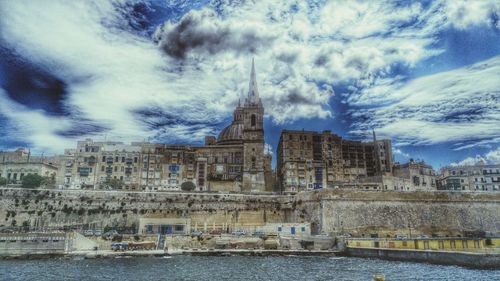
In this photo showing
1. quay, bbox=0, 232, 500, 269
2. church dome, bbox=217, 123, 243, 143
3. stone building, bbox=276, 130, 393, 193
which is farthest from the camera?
church dome, bbox=217, 123, 243, 143

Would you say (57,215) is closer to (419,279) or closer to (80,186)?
(80,186)

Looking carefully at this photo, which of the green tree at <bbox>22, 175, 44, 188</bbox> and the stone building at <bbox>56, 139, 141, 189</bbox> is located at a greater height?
the stone building at <bbox>56, 139, 141, 189</bbox>

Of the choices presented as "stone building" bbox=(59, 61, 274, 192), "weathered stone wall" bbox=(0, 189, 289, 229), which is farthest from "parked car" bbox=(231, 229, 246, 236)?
"stone building" bbox=(59, 61, 274, 192)

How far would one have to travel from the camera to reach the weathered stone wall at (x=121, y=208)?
58062 millimetres

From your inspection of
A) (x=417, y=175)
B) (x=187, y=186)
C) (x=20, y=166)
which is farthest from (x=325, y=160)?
(x=20, y=166)

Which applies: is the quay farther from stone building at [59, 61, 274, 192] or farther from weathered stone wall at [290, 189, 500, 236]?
stone building at [59, 61, 274, 192]

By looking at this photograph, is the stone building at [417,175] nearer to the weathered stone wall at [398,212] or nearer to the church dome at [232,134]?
the weathered stone wall at [398,212]

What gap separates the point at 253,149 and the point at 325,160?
1429cm

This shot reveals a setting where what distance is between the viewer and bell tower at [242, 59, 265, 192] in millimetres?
74938

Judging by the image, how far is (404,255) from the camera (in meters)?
40.7

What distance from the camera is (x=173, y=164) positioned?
257ft

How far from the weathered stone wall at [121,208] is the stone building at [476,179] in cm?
4366

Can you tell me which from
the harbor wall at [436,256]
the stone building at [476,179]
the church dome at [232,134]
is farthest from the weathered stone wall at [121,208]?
the stone building at [476,179]

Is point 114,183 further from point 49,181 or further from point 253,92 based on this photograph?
point 253,92
